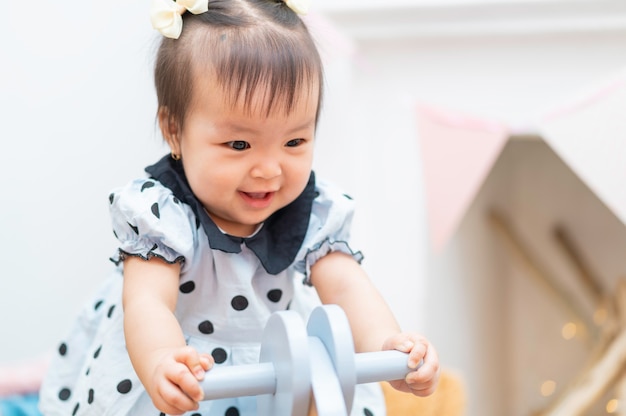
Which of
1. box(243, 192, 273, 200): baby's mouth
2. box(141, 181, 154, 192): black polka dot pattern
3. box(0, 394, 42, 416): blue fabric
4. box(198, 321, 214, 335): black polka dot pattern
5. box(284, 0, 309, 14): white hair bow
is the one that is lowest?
box(0, 394, 42, 416): blue fabric

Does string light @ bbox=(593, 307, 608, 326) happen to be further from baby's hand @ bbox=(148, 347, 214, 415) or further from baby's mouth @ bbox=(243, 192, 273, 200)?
Result: baby's hand @ bbox=(148, 347, 214, 415)

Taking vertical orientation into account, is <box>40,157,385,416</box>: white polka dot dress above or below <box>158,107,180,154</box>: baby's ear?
below

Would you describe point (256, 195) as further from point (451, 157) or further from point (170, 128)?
point (451, 157)

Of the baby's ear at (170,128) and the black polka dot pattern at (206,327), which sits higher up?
the baby's ear at (170,128)

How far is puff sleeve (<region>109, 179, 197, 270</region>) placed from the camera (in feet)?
2.63

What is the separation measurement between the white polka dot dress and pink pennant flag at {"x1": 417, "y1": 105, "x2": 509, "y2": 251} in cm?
41

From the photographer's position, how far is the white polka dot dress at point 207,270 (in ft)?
2.68

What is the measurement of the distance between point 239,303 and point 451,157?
551 millimetres

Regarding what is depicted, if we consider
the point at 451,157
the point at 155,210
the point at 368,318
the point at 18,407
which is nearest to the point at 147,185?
the point at 155,210

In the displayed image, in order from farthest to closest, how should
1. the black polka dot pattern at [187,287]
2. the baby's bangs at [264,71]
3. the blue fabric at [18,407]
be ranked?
the blue fabric at [18,407], the black polka dot pattern at [187,287], the baby's bangs at [264,71]

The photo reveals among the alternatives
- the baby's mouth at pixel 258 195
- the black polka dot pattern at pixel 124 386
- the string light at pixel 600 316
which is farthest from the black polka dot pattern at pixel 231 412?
the string light at pixel 600 316

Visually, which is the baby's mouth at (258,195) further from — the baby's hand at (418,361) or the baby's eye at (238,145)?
the baby's hand at (418,361)

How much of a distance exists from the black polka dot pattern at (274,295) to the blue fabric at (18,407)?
1.44 ft

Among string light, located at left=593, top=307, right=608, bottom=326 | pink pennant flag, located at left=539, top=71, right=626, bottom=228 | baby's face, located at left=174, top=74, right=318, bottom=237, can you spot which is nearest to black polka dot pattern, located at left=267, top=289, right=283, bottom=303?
baby's face, located at left=174, top=74, right=318, bottom=237
